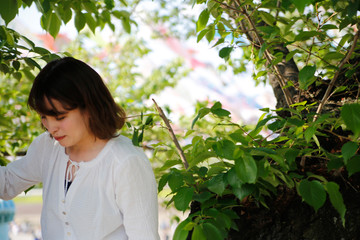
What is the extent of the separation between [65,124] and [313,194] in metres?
0.63

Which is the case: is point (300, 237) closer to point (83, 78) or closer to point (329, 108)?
A: point (329, 108)

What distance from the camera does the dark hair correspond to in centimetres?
111

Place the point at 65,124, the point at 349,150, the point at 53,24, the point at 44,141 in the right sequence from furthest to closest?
the point at 53,24, the point at 44,141, the point at 65,124, the point at 349,150

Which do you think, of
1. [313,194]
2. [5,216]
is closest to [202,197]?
[313,194]

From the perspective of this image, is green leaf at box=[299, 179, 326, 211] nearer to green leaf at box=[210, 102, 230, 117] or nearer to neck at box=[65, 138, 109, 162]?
green leaf at box=[210, 102, 230, 117]

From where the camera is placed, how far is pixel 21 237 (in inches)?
271

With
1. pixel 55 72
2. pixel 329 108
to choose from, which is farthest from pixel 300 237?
pixel 55 72

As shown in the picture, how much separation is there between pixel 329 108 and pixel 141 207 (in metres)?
0.78

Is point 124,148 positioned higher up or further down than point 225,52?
further down

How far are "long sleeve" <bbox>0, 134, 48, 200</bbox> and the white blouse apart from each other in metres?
0.09

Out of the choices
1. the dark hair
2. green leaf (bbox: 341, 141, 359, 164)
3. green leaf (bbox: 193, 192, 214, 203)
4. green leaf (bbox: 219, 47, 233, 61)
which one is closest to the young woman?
the dark hair

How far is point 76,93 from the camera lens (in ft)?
3.71

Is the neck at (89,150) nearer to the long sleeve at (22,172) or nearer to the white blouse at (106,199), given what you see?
the white blouse at (106,199)

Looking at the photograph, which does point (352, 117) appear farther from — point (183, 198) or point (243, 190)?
point (183, 198)
